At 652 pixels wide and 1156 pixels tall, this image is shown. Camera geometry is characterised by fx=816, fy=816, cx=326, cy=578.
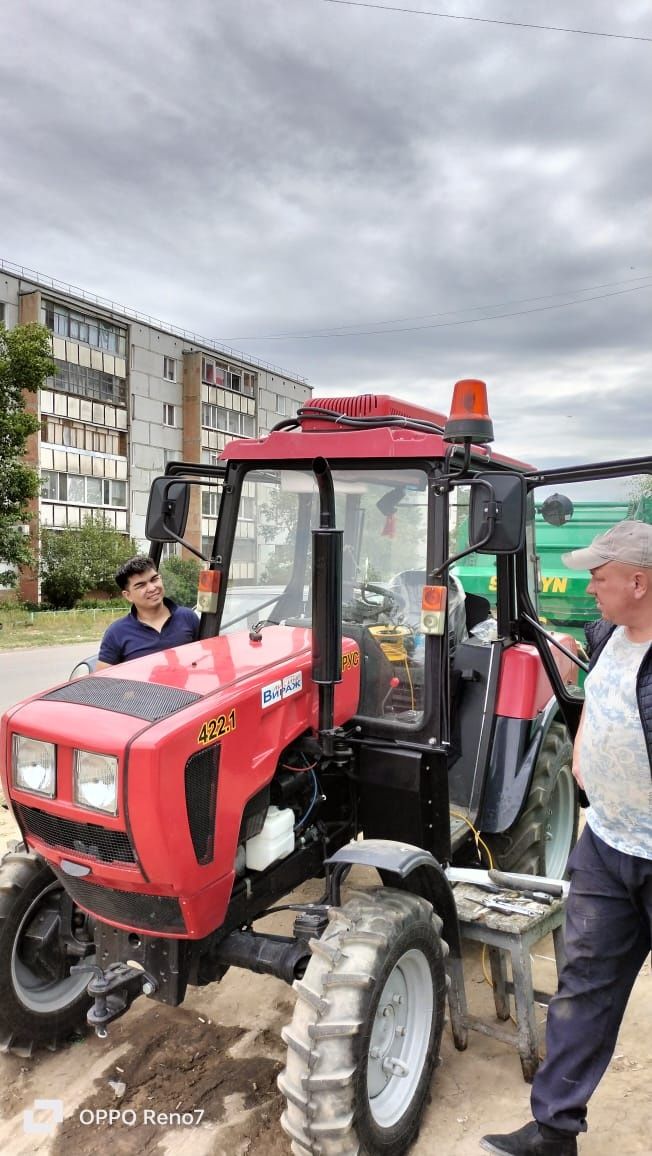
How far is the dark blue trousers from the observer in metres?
2.36

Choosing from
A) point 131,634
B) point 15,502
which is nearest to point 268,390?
point 15,502

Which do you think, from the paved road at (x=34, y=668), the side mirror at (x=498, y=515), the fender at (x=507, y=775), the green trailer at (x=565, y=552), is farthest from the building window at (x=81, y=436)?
the side mirror at (x=498, y=515)

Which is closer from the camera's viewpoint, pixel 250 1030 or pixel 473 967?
pixel 250 1030

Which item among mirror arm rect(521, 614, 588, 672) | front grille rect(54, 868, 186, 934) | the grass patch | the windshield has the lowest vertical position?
the grass patch

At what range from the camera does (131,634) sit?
398 cm

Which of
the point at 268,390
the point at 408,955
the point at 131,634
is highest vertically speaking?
the point at 268,390

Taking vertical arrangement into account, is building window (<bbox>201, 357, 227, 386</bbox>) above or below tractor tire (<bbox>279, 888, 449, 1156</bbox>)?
above

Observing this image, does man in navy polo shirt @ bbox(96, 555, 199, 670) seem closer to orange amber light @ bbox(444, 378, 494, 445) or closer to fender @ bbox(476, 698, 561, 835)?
fender @ bbox(476, 698, 561, 835)

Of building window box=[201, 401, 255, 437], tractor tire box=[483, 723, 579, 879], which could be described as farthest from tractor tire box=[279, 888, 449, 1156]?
building window box=[201, 401, 255, 437]

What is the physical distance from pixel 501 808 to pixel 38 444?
33093 mm

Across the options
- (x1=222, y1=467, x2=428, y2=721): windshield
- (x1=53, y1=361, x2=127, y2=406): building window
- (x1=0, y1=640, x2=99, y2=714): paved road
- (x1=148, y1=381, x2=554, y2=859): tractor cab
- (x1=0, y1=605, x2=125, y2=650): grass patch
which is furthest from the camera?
(x1=53, y1=361, x2=127, y2=406): building window

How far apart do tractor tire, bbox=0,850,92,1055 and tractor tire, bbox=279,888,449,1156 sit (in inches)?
46.9

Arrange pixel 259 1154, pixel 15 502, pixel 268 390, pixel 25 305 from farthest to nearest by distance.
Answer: pixel 268 390 → pixel 25 305 → pixel 15 502 → pixel 259 1154

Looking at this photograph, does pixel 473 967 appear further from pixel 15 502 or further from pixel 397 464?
pixel 15 502
